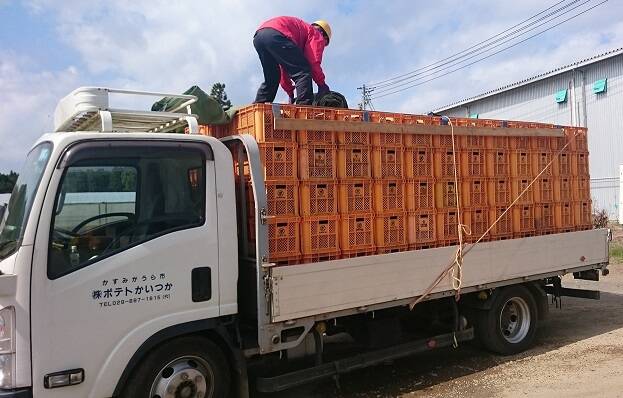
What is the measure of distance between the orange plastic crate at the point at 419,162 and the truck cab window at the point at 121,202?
2.10 meters

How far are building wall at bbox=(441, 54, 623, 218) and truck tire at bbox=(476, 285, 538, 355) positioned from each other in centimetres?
1803

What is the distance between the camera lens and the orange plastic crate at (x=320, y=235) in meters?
4.70

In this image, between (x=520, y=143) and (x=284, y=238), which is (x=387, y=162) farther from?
(x=520, y=143)

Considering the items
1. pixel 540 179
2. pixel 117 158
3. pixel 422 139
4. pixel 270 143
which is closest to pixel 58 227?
pixel 117 158

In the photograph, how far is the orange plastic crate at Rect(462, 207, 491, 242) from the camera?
19.1ft

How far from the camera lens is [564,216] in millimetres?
6879

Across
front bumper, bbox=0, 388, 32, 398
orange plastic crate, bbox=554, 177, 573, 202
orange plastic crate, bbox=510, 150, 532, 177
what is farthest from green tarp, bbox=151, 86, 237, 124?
orange plastic crate, bbox=554, 177, 573, 202

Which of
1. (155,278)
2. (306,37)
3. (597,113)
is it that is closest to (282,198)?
(155,278)

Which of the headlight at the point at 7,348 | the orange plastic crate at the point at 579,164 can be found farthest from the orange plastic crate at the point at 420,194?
the headlight at the point at 7,348

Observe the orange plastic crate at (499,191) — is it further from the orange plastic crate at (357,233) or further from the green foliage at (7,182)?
the green foliage at (7,182)

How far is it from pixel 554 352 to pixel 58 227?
5499 millimetres

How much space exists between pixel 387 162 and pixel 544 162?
2.51 metres

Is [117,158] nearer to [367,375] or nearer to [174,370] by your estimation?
[174,370]

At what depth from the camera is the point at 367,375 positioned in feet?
19.4
